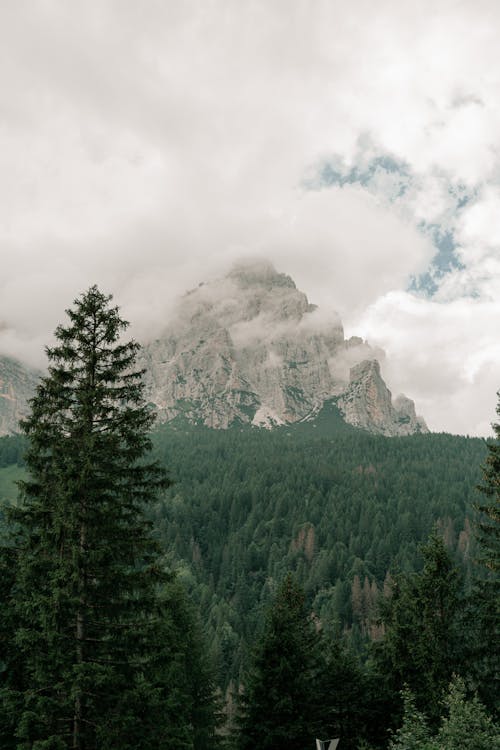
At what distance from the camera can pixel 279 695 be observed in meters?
23.2

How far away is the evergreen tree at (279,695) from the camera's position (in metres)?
22.6

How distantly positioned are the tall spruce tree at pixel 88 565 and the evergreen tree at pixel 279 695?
33.0 feet

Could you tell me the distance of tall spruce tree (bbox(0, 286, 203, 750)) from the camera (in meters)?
12.7

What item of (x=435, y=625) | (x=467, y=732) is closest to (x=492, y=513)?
(x=435, y=625)

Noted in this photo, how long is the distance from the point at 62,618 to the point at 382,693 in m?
20.0

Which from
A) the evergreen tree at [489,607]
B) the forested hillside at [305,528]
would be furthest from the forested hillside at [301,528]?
the evergreen tree at [489,607]

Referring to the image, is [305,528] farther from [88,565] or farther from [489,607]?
[88,565]

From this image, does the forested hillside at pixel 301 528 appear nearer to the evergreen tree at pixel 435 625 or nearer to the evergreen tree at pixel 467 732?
the evergreen tree at pixel 435 625

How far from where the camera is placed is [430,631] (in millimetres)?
21047

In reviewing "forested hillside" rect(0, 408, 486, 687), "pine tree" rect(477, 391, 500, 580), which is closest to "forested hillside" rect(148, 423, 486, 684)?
"forested hillside" rect(0, 408, 486, 687)

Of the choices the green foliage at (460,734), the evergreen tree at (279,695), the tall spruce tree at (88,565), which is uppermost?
the tall spruce tree at (88,565)

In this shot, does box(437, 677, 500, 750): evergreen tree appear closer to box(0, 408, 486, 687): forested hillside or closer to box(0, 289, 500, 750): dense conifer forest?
Answer: box(0, 289, 500, 750): dense conifer forest

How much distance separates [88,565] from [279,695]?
14.8 m

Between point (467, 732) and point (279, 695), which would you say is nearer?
point (467, 732)
